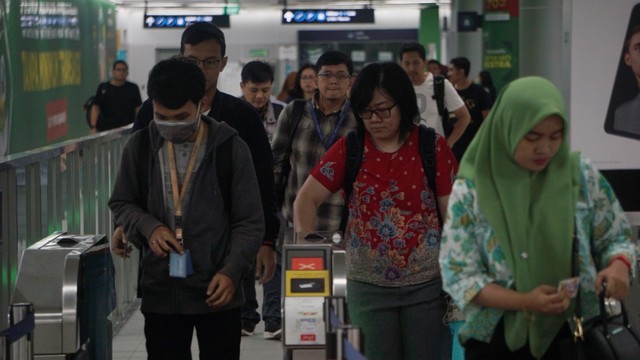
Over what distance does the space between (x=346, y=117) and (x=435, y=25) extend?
24.1 m

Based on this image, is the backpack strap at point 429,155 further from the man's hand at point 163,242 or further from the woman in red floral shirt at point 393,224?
the man's hand at point 163,242

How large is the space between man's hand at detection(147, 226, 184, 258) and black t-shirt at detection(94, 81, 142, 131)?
1204 cm

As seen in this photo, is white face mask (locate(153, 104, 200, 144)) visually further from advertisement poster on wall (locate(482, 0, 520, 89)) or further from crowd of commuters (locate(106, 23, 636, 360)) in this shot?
advertisement poster on wall (locate(482, 0, 520, 89))

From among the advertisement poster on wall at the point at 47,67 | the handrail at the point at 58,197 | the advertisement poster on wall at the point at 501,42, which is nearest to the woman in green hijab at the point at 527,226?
the handrail at the point at 58,197

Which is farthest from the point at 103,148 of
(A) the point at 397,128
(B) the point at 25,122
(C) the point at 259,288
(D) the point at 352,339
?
(B) the point at 25,122

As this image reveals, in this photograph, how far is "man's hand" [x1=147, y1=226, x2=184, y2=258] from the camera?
12.8 ft

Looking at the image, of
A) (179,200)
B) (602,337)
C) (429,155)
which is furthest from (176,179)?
(602,337)

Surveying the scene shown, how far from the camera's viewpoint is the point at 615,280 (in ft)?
10.5

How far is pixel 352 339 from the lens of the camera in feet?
10.6

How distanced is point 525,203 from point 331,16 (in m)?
22.0

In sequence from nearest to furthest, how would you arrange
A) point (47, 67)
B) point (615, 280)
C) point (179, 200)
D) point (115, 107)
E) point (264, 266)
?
point (615, 280) < point (179, 200) < point (264, 266) < point (115, 107) < point (47, 67)

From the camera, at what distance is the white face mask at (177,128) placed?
12.9 ft

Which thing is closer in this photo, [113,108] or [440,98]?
[440,98]

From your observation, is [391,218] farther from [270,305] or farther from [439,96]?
[439,96]
